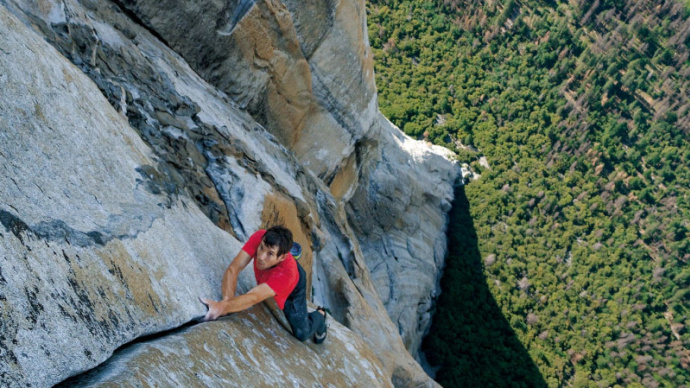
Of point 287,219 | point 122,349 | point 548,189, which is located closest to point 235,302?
point 122,349

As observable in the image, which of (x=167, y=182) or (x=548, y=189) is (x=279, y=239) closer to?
(x=167, y=182)

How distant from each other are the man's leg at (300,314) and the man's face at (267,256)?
0.72 m

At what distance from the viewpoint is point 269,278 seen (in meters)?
6.70

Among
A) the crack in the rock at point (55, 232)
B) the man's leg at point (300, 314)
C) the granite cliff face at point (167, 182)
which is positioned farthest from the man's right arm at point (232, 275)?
the crack in the rock at point (55, 232)

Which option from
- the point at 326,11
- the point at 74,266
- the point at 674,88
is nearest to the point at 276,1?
the point at 326,11

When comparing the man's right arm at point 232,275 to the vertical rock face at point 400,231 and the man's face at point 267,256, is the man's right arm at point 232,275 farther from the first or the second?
the vertical rock face at point 400,231

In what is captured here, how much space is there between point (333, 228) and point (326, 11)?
346 inches

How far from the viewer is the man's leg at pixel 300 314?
7258 mm

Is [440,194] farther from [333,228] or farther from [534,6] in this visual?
[534,6]

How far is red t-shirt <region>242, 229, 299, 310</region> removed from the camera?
6.68 meters

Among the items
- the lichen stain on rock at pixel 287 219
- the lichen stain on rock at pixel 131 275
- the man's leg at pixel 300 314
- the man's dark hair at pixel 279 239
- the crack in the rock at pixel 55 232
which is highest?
the man's dark hair at pixel 279 239

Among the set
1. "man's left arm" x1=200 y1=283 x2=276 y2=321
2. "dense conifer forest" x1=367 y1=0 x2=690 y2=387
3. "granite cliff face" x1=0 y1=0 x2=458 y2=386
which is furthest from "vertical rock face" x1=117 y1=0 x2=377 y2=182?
"dense conifer forest" x1=367 y1=0 x2=690 y2=387

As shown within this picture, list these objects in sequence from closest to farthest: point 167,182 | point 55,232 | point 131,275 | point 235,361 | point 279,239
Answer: point 55,232
point 131,275
point 235,361
point 279,239
point 167,182

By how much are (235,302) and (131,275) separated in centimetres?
163
